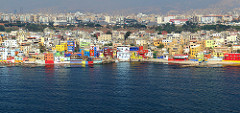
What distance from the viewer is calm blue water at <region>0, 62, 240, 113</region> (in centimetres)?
1467

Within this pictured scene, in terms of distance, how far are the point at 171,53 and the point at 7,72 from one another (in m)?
16.0

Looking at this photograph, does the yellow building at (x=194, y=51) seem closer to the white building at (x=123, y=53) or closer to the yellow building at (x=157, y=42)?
the white building at (x=123, y=53)

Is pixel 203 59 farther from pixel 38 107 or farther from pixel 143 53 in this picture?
pixel 38 107

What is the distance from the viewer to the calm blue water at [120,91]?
578 inches

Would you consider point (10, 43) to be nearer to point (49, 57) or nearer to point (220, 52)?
point (49, 57)

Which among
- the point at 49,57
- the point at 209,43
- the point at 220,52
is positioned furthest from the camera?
the point at 209,43

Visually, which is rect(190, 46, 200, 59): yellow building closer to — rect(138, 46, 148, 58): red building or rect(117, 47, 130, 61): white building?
rect(138, 46, 148, 58): red building

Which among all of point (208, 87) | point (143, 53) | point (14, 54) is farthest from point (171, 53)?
point (208, 87)

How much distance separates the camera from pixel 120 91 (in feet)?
57.9

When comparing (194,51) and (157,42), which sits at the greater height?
(157,42)

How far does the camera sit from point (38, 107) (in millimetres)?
14719

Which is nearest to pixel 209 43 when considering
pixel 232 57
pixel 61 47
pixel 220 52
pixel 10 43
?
pixel 220 52

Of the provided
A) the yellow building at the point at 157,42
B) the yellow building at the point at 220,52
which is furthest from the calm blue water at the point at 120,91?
the yellow building at the point at 157,42

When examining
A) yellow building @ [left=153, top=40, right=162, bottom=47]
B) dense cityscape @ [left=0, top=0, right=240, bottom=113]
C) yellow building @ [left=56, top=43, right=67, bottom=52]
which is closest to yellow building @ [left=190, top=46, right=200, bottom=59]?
dense cityscape @ [left=0, top=0, right=240, bottom=113]
